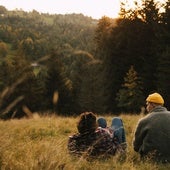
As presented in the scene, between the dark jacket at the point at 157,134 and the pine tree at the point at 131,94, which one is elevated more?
the dark jacket at the point at 157,134

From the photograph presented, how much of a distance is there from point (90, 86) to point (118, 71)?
27.7 feet

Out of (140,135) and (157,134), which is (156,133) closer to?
(157,134)

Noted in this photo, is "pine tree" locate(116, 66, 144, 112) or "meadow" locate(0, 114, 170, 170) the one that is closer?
"meadow" locate(0, 114, 170, 170)

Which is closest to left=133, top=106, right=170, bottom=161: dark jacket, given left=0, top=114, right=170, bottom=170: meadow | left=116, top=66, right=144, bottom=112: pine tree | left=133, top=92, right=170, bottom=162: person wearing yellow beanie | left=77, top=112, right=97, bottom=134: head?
left=133, top=92, right=170, bottom=162: person wearing yellow beanie

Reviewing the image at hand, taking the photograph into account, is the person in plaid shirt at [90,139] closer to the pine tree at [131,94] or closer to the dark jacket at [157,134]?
the dark jacket at [157,134]

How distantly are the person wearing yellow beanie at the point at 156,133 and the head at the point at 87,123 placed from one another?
29.7 inches

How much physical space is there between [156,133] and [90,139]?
1015 millimetres

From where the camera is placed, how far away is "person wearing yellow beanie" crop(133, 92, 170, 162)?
6.38 m

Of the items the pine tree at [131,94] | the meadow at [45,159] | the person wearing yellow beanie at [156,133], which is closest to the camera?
the meadow at [45,159]

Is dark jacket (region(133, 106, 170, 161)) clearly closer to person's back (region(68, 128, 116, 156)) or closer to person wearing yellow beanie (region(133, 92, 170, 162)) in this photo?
person wearing yellow beanie (region(133, 92, 170, 162))

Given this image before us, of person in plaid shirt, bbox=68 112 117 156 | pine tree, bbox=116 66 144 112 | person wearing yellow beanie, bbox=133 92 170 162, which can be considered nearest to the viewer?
person wearing yellow beanie, bbox=133 92 170 162

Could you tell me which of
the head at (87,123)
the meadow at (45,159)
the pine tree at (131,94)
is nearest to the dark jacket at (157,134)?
the meadow at (45,159)

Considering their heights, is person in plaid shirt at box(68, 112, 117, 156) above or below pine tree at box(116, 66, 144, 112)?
above

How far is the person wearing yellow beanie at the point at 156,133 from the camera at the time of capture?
20.9ft
